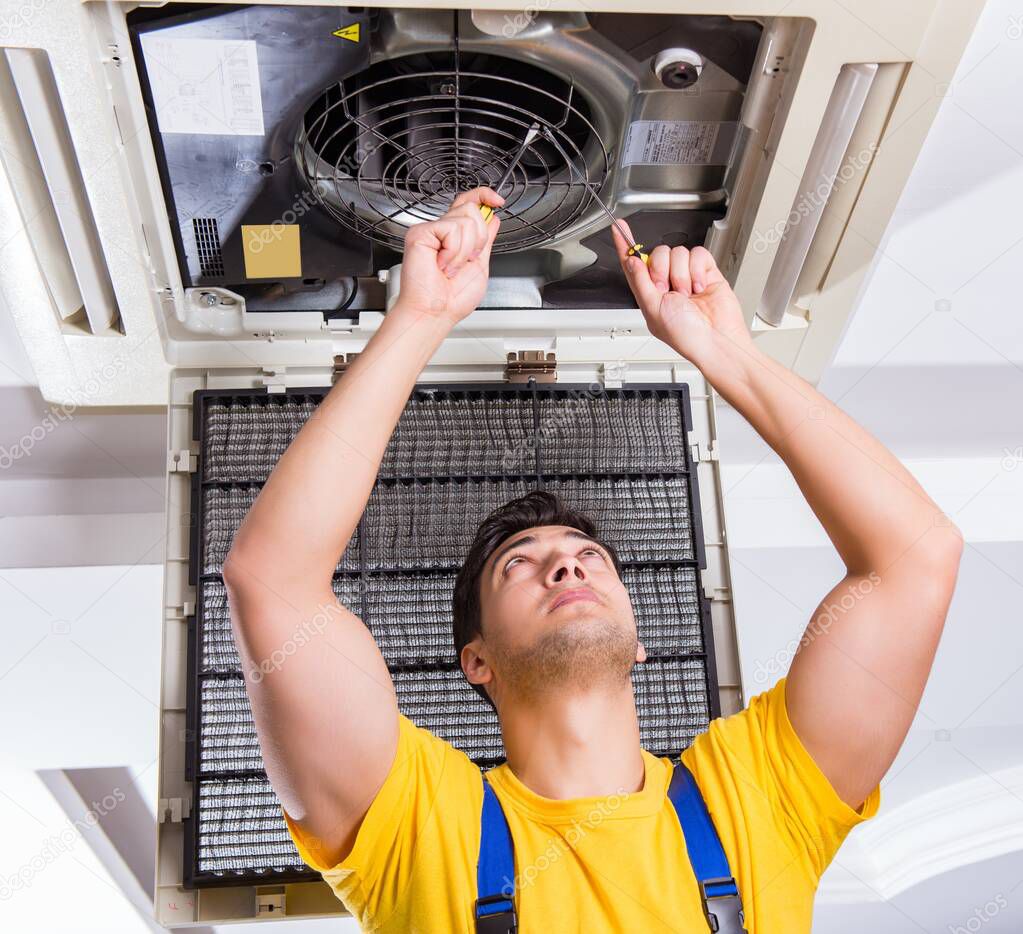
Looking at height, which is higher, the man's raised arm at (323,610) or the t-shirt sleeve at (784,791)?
the man's raised arm at (323,610)

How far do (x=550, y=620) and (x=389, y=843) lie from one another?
43cm

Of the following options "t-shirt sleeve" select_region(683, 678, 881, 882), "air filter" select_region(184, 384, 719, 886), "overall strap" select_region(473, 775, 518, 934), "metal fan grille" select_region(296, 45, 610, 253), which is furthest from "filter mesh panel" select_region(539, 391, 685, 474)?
"overall strap" select_region(473, 775, 518, 934)

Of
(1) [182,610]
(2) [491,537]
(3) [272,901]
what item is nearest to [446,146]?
(2) [491,537]

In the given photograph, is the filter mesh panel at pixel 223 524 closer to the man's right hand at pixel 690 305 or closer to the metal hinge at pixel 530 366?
the metal hinge at pixel 530 366

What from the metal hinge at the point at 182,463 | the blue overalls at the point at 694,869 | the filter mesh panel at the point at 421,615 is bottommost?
the filter mesh panel at the point at 421,615

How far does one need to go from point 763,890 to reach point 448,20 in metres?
1.52

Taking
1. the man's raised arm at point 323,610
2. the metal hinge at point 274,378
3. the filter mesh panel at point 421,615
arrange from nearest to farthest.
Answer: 1. the man's raised arm at point 323,610
2. the filter mesh panel at point 421,615
3. the metal hinge at point 274,378

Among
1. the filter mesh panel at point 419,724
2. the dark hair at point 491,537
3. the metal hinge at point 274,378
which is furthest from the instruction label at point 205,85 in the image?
the filter mesh panel at point 419,724

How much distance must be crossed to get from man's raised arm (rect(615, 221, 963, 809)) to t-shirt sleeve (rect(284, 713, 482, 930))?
611 mm

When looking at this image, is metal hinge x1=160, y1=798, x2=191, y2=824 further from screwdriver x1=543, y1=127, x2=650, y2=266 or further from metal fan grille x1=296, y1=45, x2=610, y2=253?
screwdriver x1=543, y1=127, x2=650, y2=266

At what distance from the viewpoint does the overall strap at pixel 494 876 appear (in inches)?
61.4

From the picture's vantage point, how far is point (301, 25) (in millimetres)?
1831

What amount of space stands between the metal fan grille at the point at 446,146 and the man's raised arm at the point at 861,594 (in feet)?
2.27

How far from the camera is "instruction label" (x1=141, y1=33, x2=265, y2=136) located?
1.86 m
